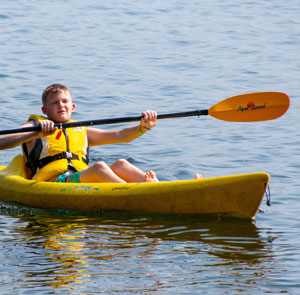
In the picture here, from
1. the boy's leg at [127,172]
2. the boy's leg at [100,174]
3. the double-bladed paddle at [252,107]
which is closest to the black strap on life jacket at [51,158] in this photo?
the boy's leg at [100,174]

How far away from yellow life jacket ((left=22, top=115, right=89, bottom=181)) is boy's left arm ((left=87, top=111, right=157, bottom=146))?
19cm

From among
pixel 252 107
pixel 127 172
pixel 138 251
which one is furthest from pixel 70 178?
pixel 252 107

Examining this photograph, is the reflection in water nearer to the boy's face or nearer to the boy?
the boy

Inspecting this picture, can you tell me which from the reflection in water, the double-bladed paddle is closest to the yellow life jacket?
the reflection in water

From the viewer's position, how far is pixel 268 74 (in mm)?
12016

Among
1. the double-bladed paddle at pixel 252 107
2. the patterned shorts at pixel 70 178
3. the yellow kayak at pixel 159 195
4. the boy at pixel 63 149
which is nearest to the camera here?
the yellow kayak at pixel 159 195

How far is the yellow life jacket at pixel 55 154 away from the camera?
588 cm

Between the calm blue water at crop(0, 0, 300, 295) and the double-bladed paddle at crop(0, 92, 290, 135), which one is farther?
the double-bladed paddle at crop(0, 92, 290, 135)

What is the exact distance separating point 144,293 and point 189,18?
13.8m

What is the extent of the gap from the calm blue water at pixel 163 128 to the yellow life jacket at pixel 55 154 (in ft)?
1.16

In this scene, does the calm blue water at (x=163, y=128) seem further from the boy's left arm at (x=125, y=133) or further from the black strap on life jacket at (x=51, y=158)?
the boy's left arm at (x=125, y=133)

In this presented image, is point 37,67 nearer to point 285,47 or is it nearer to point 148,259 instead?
point 285,47

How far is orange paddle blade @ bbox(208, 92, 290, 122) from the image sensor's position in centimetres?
593

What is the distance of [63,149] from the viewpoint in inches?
233
